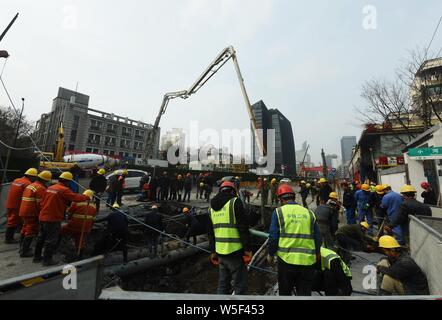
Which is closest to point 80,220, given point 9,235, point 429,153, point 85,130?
point 9,235

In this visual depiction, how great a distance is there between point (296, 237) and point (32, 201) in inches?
215

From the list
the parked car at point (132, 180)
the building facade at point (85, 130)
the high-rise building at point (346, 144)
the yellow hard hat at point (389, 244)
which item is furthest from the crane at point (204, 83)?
the high-rise building at point (346, 144)

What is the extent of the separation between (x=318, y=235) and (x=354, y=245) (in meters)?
3.92

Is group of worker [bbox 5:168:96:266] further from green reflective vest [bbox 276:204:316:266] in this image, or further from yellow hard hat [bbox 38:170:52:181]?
green reflective vest [bbox 276:204:316:266]

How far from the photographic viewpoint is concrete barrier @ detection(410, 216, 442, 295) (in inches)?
116

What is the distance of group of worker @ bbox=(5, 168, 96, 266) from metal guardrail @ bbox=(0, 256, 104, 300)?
10.1 ft

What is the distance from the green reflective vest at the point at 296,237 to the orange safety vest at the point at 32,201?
5220mm

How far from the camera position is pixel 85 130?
4109 cm

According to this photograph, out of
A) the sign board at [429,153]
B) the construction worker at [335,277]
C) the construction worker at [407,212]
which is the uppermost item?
the sign board at [429,153]

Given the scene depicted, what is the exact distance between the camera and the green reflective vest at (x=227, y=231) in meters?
3.16

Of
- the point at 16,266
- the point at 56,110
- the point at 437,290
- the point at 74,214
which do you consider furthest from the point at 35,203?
the point at 56,110

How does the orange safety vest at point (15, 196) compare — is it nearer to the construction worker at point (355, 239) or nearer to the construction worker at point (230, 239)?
the construction worker at point (230, 239)
